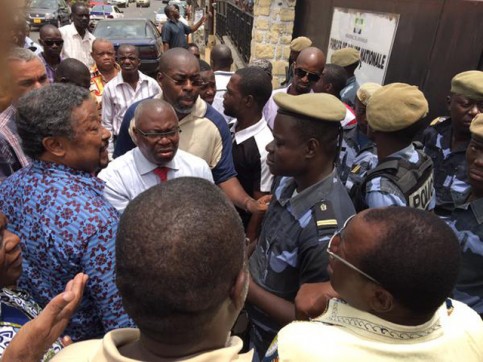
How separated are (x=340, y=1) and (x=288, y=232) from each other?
5672mm

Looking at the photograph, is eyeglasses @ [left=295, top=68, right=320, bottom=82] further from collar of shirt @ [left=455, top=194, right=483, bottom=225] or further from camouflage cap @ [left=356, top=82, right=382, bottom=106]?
collar of shirt @ [left=455, top=194, right=483, bottom=225]

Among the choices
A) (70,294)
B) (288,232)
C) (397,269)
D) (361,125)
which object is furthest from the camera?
(361,125)

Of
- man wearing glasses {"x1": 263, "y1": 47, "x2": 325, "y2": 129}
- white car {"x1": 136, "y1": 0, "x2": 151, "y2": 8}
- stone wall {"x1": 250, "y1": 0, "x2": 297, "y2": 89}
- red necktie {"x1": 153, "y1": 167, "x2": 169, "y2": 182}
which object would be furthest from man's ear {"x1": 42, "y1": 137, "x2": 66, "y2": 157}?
white car {"x1": 136, "y1": 0, "x2": 151, "y2": 8}

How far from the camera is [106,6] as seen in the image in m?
23.8

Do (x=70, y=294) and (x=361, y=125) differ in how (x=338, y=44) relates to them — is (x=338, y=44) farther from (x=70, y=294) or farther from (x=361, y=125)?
(x=70, y=294)

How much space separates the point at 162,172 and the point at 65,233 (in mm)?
929

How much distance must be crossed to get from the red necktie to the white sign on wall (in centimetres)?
358

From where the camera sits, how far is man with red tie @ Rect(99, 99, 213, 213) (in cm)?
226

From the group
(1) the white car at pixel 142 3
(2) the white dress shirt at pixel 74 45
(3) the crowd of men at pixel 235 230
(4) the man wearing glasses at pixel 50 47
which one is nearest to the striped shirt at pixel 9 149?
(3) the crowd of men at pixel 235 230

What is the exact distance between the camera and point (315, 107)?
1894mm

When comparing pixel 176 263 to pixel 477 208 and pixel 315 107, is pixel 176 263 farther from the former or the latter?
pixel 477 208

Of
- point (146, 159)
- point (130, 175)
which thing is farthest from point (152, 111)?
point (130, 175)

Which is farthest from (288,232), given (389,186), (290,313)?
(389,186)

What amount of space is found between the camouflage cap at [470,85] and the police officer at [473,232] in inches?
33.5
